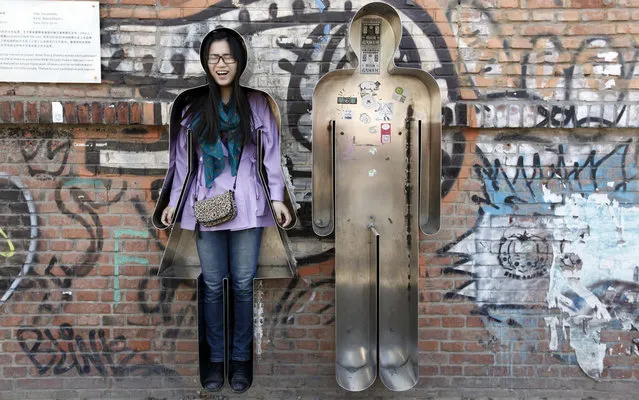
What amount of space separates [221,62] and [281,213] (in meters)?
0.96

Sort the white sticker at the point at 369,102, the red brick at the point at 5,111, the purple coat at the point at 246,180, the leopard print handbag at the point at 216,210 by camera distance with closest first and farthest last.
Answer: the leopard print handbag at the point at 216,210 → the purple coat at the point at 246,180 → the white sticker at the point at 369,102 → the red brick at the point at 5,111

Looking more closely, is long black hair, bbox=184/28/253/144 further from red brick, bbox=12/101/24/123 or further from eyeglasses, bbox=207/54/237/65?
red brick, bbox=12/101/24/123

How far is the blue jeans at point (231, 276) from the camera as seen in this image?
3408 millimetres

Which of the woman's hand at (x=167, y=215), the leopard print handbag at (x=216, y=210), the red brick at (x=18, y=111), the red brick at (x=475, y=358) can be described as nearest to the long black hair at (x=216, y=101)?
the leopard print handbag at (x=216, y=210)

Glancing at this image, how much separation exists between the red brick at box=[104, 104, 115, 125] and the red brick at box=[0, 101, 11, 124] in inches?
24.1

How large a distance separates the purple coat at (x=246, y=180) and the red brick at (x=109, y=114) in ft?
1.80

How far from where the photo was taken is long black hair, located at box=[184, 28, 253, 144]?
3256mm

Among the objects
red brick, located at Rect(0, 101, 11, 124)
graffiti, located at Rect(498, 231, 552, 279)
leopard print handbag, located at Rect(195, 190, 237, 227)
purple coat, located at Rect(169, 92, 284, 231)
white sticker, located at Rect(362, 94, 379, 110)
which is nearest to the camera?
leopard print handbag, located at Rect(195, 190, 237, 227)

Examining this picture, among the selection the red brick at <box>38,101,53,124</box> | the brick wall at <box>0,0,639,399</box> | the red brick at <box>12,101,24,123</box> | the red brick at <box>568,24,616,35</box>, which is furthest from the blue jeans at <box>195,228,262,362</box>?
the red brick at <box>568,24,616,35</box>

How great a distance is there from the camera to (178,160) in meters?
3.43

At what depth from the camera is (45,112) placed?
3602 mm

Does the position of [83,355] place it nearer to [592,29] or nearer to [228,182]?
[228,182]

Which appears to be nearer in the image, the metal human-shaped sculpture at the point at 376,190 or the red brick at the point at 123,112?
the metal human-shaped sculpture at the point at 376,190

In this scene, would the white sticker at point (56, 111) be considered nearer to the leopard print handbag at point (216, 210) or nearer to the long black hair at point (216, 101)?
the long black hair at point (216, 101)
